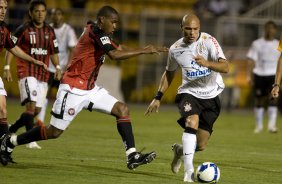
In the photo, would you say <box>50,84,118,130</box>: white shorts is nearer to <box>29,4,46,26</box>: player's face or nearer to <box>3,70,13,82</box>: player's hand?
<box>3,70,13,82</box>: player's hand

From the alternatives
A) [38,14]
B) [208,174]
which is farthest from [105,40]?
[38,14]

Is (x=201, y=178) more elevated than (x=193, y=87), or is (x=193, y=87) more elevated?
(x=193, y=87)

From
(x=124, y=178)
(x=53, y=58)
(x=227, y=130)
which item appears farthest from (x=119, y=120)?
(x=227, y=130)

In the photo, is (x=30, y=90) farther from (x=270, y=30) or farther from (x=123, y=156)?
(x=270, y=30)

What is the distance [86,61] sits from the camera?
1038 cm

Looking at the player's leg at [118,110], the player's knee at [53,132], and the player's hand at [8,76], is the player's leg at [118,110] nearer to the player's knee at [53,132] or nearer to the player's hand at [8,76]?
the player's knee at [53,132]

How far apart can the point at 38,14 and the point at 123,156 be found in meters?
2.79

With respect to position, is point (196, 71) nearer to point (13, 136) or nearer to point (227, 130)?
point (13, 136)

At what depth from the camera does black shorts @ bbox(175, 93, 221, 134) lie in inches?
397

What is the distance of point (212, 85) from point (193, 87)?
0.26m

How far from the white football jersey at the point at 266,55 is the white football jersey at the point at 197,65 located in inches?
357

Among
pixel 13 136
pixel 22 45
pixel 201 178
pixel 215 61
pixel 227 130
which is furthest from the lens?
pixel 227 130

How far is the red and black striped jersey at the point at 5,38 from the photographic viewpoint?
1122 cm

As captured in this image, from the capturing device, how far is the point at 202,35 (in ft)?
33.7
